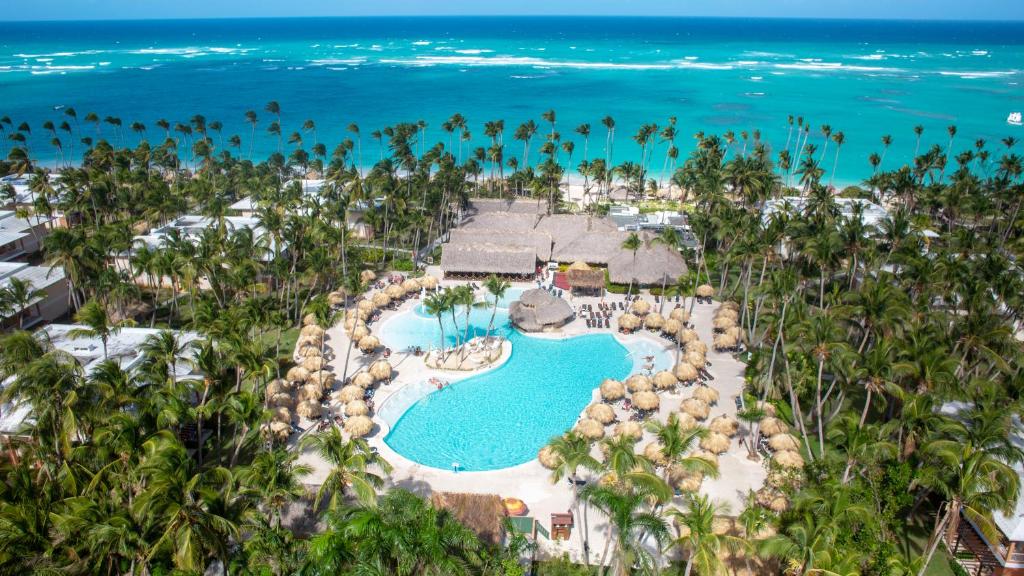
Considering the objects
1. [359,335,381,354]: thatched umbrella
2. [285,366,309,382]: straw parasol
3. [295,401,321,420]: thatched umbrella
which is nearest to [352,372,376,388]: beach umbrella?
[285,366,309,382]: straw parasol

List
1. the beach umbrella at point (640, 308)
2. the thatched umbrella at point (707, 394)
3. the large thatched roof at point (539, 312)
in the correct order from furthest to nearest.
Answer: the beach umbrella at point (640, 308) → the large thatched roof at point (539, 312) → the thatched umbrella at point (707, 394)

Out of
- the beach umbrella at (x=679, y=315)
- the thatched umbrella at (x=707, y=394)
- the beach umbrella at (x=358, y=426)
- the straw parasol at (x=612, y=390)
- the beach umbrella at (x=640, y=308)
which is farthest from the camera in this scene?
the beach umbrella at (x=640, y=308)

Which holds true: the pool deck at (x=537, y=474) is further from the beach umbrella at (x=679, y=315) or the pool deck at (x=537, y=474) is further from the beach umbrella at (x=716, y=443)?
the beach umbrella at (x=679, y=315)

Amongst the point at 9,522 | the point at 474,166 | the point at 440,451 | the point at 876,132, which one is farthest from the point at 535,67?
the point at 9,522

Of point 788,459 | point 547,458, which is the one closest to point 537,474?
point 547,458

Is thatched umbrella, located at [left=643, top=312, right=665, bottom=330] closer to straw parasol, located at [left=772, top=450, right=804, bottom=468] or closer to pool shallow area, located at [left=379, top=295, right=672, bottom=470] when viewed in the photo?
pool shallow area, located at [left=379, top=295, right=672, bottom=470]

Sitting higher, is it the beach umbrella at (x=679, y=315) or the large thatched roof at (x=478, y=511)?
the beach umbrella at (x=679, y=315)

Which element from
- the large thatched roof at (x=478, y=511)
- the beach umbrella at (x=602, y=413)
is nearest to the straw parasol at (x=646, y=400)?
the beach umbrella at (x=602, y=413)

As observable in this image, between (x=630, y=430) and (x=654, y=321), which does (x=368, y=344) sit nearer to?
(x=630, y=430)
